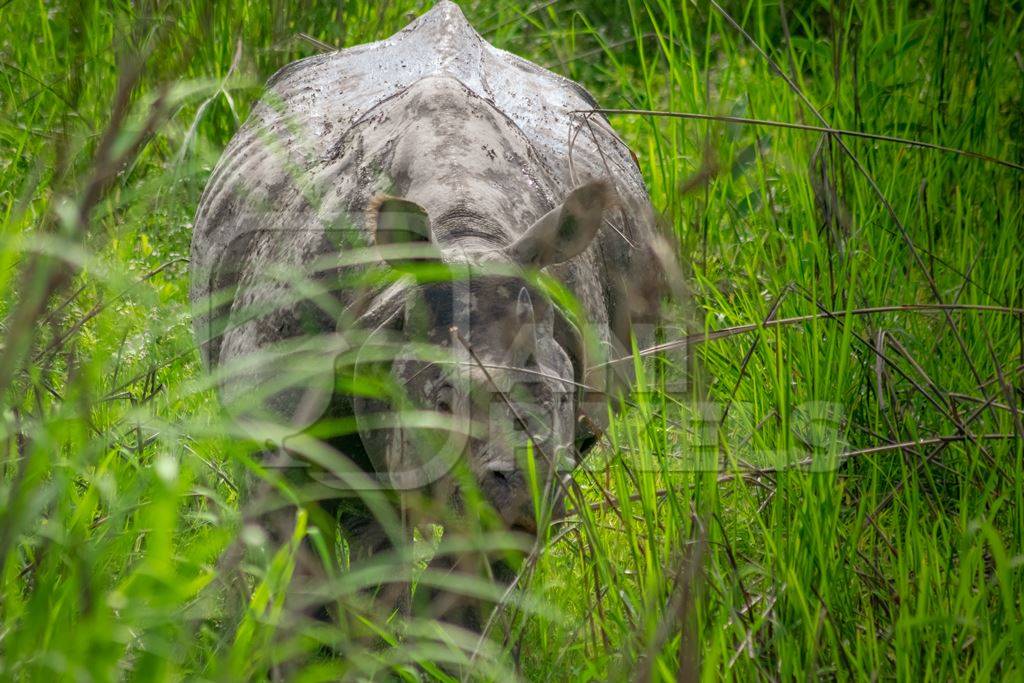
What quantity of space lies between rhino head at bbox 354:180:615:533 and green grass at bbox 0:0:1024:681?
17 cm

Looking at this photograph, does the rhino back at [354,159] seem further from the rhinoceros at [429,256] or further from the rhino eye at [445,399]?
the rhino eye at [445,399]

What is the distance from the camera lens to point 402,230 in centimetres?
250

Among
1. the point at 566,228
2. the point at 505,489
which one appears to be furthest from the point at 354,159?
the point at 505,489

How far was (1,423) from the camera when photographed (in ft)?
6.52

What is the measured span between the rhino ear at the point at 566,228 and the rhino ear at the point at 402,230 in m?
0.25

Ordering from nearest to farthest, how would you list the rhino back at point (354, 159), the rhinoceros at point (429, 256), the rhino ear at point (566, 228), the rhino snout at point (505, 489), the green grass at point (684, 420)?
1. the green grass at point (684, 420)
2. the rhino snout at point (505, 489)
3. the rhinoceros at point (429, 256)
4. the rhino ear at point (566, 228)
5. the rhino back at point (354, 159)

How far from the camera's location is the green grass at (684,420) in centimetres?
186

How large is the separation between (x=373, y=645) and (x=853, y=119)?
2.54 m

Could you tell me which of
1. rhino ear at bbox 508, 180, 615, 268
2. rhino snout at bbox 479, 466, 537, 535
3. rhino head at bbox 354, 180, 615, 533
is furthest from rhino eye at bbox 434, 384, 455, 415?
rhino ear at bbox 508, 180, 615, 268

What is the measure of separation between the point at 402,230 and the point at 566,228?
0.43 meters

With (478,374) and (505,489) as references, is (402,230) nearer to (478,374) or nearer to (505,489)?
(478,374)

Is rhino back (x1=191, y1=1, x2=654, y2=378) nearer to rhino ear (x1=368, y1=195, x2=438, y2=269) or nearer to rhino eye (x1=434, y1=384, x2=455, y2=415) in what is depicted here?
rhino ear (x1=368, y1=195, x2=438, y2=269)

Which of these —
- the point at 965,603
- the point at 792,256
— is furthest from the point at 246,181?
the point at 965,603

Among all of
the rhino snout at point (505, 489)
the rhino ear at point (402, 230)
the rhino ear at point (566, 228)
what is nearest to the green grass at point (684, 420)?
the rhino snout at point (505, 489)
